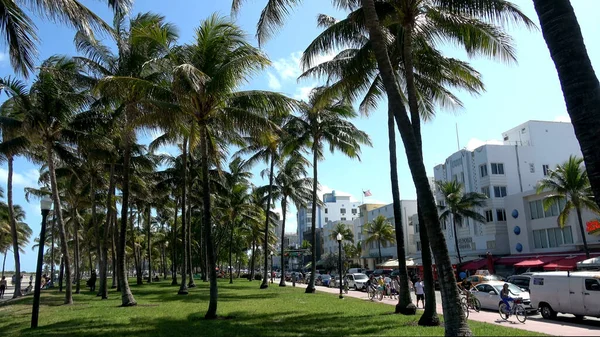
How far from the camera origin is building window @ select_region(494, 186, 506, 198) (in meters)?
44.2

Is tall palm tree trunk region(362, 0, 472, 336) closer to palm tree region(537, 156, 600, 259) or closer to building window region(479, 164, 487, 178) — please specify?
palm tree region(537, 156, 600, 259)

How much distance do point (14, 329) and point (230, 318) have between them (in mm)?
6952

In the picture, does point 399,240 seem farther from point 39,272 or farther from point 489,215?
Answer: point 489,215

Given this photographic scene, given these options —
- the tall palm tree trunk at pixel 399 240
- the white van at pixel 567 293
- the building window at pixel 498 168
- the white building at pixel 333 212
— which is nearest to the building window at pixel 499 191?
the building window at pixel 498 168

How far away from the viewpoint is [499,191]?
1741 inches

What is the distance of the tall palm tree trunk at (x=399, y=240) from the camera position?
16688 mm

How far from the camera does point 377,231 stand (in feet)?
213

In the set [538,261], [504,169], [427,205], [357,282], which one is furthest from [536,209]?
[427,205]

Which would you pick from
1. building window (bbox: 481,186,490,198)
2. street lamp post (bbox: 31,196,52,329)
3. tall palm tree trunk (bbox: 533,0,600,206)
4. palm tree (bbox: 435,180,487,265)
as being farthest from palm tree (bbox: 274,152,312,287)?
tall palm tree trunk (bbox: 533,0,600,206)

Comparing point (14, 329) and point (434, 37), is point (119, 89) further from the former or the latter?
point (434, 37)

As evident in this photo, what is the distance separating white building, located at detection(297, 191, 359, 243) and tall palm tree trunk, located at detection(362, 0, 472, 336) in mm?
107645

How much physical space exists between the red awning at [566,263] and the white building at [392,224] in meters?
29.7

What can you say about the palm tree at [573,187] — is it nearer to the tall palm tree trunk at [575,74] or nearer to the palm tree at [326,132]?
the palm tree at [326,132]

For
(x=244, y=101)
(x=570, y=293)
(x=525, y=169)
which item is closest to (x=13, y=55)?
(x=244, y=101)
